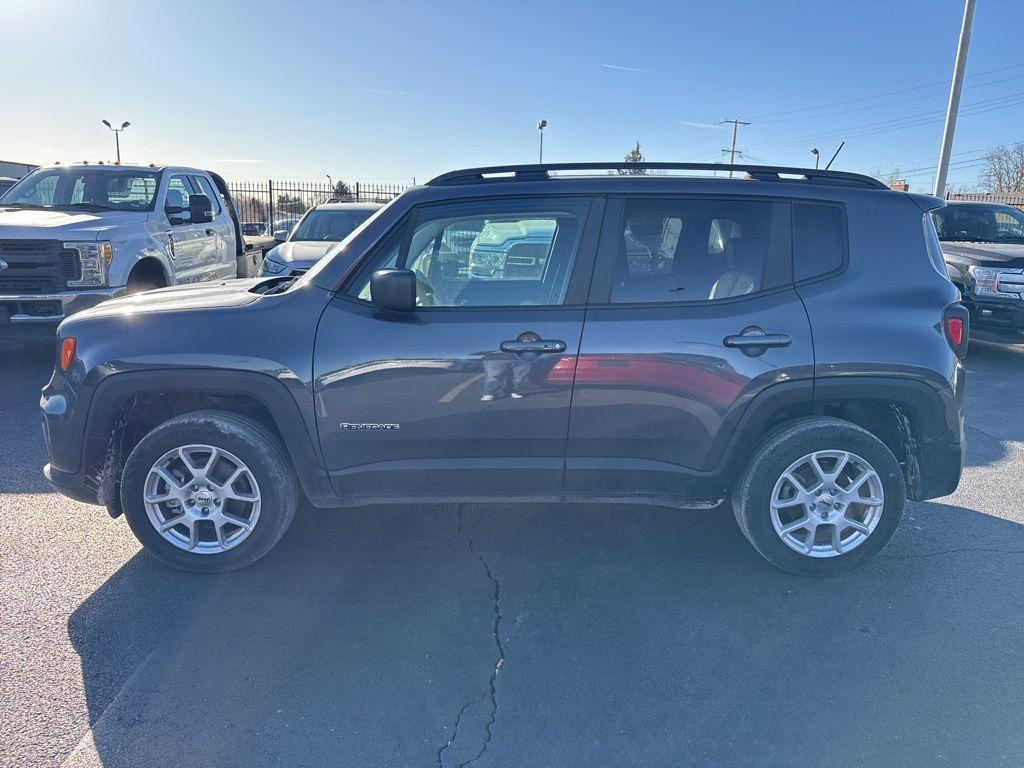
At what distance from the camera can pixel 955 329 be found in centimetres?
344

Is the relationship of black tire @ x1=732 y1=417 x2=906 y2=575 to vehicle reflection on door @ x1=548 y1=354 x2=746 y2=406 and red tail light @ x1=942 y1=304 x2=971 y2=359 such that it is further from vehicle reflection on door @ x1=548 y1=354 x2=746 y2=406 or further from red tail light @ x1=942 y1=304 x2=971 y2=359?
red tail light @ x1=942 y1=304 x2=971 y2=359

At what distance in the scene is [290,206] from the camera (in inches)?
1081

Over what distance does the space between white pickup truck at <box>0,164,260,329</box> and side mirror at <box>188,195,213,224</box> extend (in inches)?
0.5

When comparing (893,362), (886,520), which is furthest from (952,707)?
(893,362)

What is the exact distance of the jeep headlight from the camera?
7.07 meters

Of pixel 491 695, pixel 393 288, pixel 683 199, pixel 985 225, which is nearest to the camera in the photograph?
pixel 491 695

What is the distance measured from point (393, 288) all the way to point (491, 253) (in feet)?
2.16

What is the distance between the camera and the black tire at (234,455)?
3348 mm

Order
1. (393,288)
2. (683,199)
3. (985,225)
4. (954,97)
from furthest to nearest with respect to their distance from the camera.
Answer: (954,97) → (985,225) → (683,199) → (393,288)

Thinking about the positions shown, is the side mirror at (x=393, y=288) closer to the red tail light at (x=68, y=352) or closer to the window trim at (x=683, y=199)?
the window trim at (x=683, y=199)

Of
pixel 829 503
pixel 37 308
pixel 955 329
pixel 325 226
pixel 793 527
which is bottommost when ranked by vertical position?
pixel 793 527

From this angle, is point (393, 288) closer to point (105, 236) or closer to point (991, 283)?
point (105, 236)

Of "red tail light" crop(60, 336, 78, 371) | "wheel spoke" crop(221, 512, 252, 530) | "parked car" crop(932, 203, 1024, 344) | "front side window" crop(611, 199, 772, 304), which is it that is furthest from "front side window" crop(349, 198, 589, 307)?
"parked car" crop(932, 203, 1024, 344)

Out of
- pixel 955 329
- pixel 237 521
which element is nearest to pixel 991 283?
pixel 955 329
